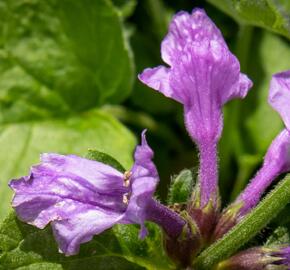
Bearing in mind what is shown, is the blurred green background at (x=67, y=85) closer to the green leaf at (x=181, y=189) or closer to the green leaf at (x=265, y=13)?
the green leaf at (x=265, y=13)

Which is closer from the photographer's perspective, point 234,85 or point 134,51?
point 234,85

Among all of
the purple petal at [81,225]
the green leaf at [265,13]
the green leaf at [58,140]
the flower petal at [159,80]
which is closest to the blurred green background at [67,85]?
the green leaf at [58,140]

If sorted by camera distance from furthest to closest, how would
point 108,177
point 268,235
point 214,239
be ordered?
1. point 268,235
2. point 214,239
3. point 108,177

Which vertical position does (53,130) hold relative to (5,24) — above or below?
below

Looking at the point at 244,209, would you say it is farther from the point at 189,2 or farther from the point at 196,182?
the point at 189,2

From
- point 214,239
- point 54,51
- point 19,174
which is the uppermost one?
point 214,239

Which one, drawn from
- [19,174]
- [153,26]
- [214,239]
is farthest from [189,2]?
[214,239]

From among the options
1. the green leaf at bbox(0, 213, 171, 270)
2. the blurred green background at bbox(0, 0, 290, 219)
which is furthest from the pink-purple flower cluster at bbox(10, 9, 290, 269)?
the blurred green background at bbox(0, 0, 290, 219)

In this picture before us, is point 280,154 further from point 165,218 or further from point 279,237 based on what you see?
point 165,218

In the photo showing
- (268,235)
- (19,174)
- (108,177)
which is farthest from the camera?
(19,174)
